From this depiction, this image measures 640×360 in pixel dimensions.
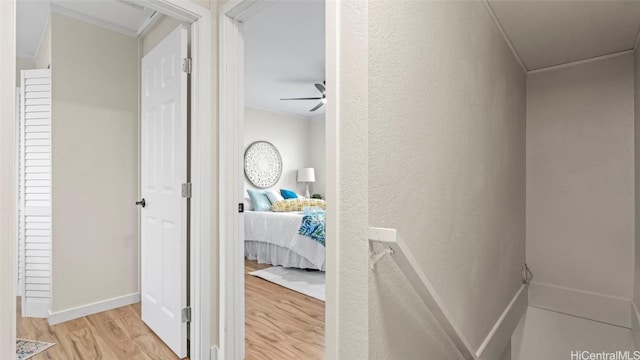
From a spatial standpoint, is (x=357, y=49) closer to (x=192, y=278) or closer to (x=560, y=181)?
(x=192, y=278)

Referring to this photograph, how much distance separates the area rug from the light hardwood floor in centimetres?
5

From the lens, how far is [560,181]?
2.89 m

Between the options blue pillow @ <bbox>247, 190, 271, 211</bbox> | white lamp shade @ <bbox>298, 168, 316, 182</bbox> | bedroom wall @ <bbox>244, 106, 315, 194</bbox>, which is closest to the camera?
blue pillow @ <bbox>247, 190, 271, 211</bbox>

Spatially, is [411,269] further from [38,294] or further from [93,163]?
[38,294]

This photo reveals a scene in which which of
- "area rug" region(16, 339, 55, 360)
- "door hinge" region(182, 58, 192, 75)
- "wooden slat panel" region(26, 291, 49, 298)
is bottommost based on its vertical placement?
"area rug" region(16, 339, 55, 360)

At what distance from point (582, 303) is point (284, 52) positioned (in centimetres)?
364

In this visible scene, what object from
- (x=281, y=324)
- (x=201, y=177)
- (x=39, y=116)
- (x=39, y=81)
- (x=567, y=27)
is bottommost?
(x=281, y=324)

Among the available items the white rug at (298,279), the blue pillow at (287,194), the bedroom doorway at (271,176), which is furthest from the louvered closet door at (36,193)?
the blue pillow at (287,194)

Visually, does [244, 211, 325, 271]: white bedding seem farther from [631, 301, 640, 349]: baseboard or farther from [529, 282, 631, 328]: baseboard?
[631, 301, 640, 349]: baseboard

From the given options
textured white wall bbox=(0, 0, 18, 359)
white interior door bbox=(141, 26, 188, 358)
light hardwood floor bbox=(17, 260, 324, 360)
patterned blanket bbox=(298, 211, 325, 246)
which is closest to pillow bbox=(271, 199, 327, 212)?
patterned blanket bbox=(298, 211, 325, 246)

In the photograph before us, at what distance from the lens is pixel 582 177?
2789mm

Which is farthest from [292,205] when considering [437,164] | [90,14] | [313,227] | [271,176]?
[437,164]

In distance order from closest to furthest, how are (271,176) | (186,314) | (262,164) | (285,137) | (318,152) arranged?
1. (186,314)
2. (262,164)
3. (271,176)
4. (285,137)
5. (318,152)

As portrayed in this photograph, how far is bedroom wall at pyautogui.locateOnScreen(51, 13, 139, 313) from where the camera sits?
8.66 feet
